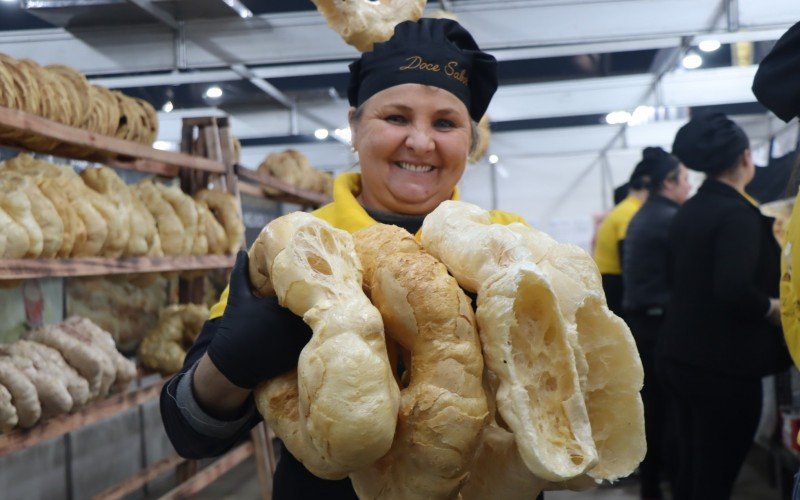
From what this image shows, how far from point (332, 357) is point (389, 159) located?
70 centimetres

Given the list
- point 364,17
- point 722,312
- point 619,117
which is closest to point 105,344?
point 364,17

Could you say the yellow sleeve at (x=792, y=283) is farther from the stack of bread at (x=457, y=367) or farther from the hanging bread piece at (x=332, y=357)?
the hanging bread piece at (x=332, y=357)

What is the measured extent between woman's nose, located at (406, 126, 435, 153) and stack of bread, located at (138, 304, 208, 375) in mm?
2210

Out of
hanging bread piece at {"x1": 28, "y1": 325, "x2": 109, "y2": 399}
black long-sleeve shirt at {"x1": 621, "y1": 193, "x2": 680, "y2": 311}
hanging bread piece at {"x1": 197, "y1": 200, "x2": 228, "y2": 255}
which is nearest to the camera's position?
hanging bread piece at {"x1": 28, "y1": 325, "x2": 109, "y2": 399}

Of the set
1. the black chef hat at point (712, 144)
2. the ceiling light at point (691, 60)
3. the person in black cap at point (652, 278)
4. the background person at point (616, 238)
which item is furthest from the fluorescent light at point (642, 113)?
the black chef hat at point (712, 144)

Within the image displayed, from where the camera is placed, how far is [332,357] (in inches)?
29.2

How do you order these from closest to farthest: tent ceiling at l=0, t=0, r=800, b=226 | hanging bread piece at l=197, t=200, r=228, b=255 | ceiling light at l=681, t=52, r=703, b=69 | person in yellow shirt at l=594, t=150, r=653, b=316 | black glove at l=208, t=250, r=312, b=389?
black glove at l=208, t=250, r=312, b=389, hanging bread piece at l=197, t=200, r=228, b=255, tent ceiling at l=0, t=0, r=800, b=226, person in yellow shirt at l=594, t=150, r=653, b=316, ceiling light at l=681, t=52, r=703, b=69

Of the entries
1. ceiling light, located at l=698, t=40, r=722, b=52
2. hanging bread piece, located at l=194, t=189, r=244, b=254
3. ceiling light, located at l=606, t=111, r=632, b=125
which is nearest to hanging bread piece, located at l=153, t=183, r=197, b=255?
hanging bread piece, located at l=194, t=189, r=244, b=254

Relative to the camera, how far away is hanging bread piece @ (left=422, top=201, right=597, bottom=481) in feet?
2.42

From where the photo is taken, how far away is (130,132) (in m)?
3.17

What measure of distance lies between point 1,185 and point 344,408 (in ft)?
6.97

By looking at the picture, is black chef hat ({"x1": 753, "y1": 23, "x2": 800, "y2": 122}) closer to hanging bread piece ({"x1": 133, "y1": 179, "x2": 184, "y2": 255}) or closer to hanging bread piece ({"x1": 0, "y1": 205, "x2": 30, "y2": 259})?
hanging bread piece ({"x1": 0, "y1": 205, "x2": 30, "y2": 259})

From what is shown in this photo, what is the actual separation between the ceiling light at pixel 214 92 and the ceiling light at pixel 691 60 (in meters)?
2.93

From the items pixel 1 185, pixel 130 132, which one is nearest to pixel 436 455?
pixel 1 185
